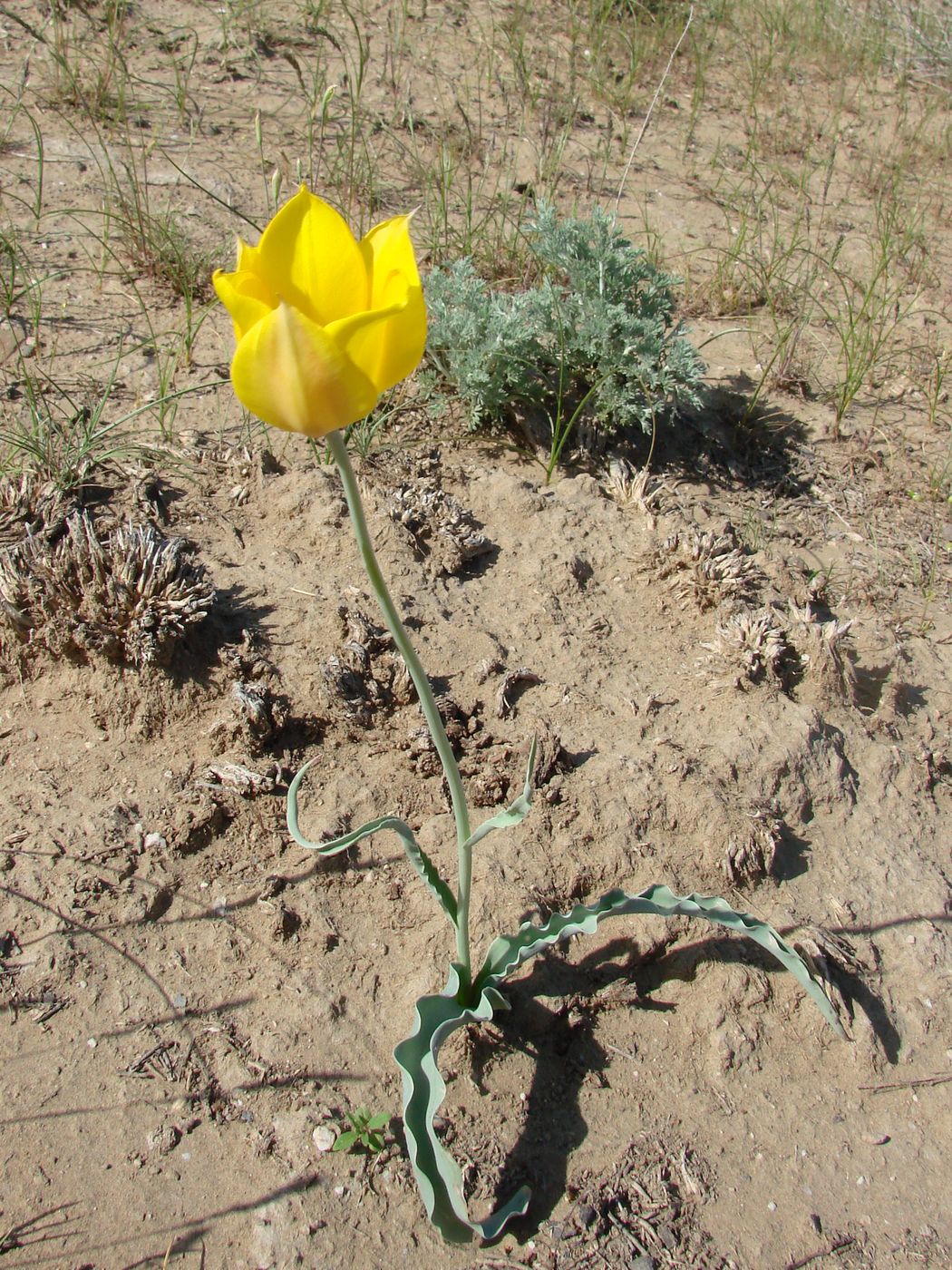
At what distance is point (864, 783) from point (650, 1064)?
1029 mm

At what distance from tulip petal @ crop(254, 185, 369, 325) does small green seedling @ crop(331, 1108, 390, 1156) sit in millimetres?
1535

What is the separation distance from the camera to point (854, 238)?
5086 mm

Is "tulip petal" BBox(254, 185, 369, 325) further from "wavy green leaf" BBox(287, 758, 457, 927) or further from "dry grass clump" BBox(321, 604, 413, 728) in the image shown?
"dry grass clump" BBox(321, 604, 413, 728)

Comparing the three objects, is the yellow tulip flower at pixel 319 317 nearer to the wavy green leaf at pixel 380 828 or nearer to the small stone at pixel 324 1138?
the wavy green leaf at pixel 380 828

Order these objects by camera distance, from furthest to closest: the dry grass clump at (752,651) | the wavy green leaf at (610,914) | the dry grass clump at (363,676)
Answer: the dry grass clump at (752,651) → the dry grass clump at (363,676) → the wavy green leaf at (610,914)

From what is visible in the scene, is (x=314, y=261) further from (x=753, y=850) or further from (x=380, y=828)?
(x=753, y=850)

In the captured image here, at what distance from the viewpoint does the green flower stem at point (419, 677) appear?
139 centimetres

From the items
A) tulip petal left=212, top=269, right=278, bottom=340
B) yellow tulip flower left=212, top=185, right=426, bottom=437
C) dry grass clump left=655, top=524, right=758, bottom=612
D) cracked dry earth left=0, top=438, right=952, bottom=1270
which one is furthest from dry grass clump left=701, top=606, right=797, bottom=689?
tulip petal left=212, top=269, right=278, bottom=340

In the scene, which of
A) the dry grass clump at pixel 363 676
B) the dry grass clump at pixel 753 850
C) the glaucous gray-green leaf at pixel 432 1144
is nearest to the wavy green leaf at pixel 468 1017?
the glaucous gray-green leaf at pixel 432 1144

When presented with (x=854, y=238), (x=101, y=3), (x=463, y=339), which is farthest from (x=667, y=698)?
(x=101, y=3)

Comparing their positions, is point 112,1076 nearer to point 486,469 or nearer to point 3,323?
point 486,469

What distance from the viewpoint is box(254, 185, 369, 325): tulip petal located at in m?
1.37

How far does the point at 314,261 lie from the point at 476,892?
1512mm

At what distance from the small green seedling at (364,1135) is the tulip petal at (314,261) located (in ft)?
5.04
